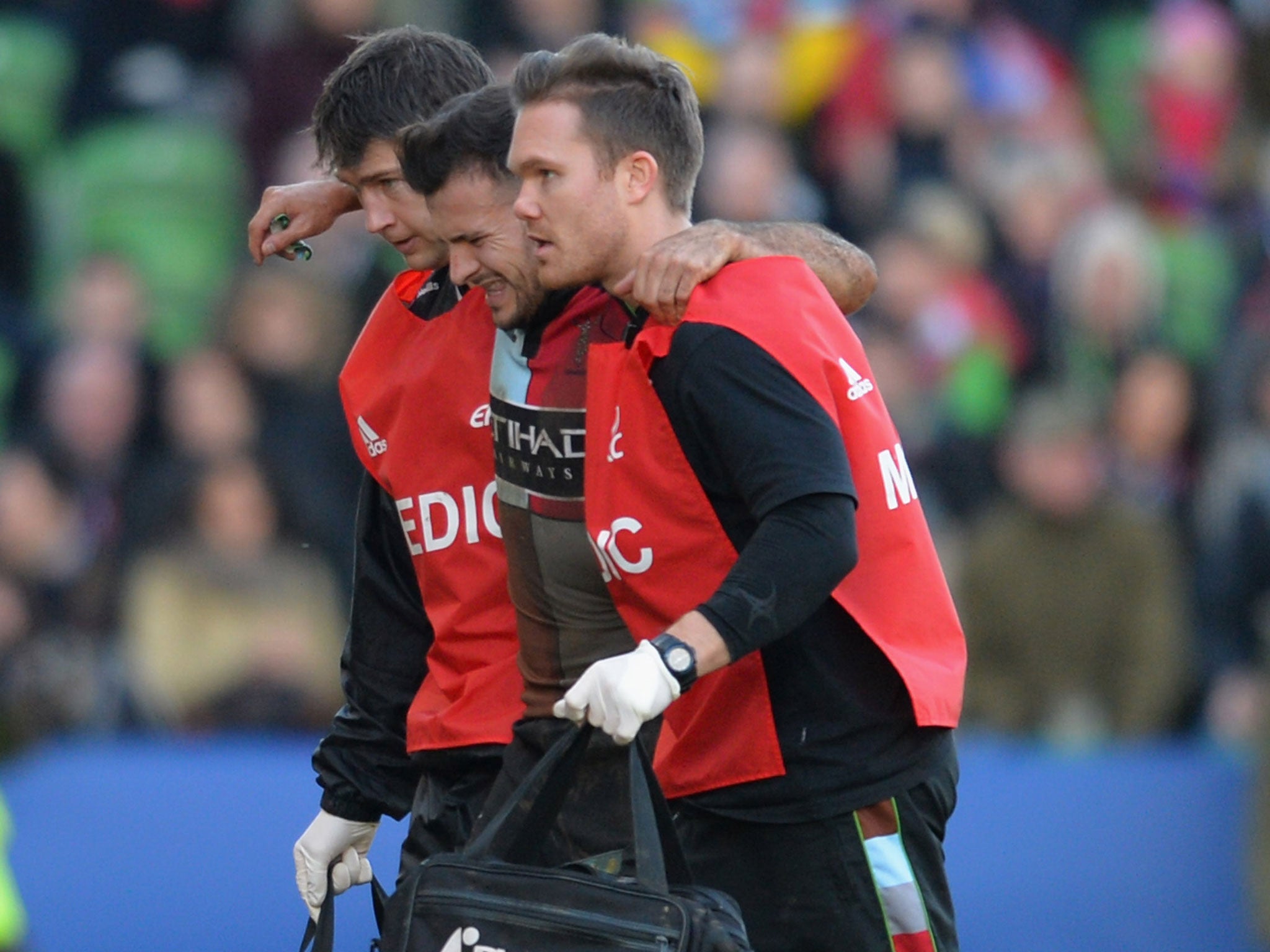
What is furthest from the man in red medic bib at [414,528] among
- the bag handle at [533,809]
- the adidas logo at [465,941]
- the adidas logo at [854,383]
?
the adidas logo at [465,941]

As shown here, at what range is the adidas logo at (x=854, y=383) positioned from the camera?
9.90ft

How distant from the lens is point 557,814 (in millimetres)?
2990

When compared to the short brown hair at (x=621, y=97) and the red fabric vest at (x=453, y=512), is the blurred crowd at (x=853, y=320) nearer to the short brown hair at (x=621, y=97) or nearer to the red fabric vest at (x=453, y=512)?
the red fabric vest at (x=453, y=512)

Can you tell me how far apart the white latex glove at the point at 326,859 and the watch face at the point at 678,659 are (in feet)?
4.04

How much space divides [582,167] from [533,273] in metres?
0.28

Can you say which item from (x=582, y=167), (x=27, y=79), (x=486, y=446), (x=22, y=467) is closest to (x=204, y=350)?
(x=22, y=467)

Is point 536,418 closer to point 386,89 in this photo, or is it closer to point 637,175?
point 637,175

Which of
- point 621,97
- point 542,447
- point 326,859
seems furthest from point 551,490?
point 326,859

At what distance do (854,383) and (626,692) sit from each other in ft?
2.04

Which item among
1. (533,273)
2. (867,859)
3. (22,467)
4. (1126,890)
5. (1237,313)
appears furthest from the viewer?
(1237,313)

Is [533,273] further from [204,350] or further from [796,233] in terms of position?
[204,350]

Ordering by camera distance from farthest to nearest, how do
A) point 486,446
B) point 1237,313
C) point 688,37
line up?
point 688,37 → point 1237,313 → point 486,446

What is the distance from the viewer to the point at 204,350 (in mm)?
7656

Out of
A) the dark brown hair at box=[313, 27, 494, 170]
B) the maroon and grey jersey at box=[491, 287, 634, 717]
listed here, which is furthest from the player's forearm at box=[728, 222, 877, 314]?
Answer: the dark brown hair at box=[313, 27, 494, 170]
